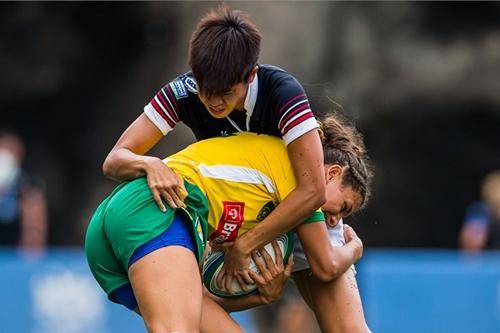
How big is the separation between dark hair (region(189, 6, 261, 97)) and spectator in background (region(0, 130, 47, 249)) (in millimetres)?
6752

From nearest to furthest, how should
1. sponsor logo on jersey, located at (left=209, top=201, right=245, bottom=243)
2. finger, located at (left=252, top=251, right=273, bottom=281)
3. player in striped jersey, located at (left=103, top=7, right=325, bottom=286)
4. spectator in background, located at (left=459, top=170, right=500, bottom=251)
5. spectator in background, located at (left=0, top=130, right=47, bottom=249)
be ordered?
player in striped jersey, located at (left=103, top=7, right=325, bottom=286)
sponsor logo on jersey, located at (left=209, top=201, right=245, bottom=243)
finger, located at (left=252, top=251, right=273, bottom=281)
spectator in background, located at (left=0, top=130, right=47, bottom=249)
spectator in background, located at (left=459, top=170, right=500, bottom=251)

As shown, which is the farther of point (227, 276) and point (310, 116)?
point (227, 276)

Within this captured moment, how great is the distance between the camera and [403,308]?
383 inches

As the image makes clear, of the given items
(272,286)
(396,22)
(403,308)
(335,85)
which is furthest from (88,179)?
(272,286)

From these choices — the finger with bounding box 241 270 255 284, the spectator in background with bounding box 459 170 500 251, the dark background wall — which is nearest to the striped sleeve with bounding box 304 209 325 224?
the finger with bounding box 241 270 255 284

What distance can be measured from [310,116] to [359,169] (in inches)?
22.7

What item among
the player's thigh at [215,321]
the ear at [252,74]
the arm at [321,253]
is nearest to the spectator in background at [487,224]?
the arm at [321,253]

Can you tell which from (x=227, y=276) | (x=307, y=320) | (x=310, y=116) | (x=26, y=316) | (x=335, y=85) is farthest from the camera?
(x=335, y=85)

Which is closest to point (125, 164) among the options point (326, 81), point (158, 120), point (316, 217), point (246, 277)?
point (158, 120)

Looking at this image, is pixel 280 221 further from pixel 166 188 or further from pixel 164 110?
pixel 164 110

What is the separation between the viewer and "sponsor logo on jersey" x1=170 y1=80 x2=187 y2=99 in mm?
4961

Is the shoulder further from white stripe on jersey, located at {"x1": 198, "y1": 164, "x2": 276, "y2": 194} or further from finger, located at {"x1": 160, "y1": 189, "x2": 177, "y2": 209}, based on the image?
finger, located at {"x1": 160, "y1": 189, "x2": 177, "y2": 209}

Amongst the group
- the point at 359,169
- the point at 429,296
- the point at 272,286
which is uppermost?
the point at 359,169

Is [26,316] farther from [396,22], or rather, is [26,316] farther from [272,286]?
[396,22]
